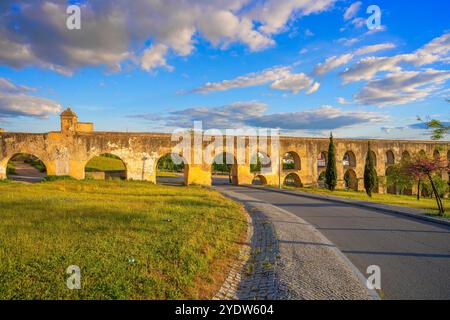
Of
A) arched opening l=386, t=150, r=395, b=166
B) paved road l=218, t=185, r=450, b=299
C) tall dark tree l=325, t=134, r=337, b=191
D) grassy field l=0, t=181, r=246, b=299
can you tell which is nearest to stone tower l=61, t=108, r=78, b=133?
grassy field l=0, t=181, r=246, b=299

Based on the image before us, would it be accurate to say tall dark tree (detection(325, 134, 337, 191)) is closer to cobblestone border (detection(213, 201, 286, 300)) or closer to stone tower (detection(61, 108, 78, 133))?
cobblestone border (detection(213, 201, 286, 300))

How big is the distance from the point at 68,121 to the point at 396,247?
2581 cm

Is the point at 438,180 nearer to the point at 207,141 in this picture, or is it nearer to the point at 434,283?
the point at 207,141

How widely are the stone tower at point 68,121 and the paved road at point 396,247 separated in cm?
2136

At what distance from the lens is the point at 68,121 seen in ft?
82.4

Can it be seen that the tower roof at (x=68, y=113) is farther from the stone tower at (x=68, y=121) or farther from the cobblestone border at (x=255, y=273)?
the cobblestone border at (x=255, y=273)

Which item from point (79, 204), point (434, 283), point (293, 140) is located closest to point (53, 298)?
point (434, 283)

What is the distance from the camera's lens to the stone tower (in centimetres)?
2494

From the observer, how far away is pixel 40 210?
34.5 feet

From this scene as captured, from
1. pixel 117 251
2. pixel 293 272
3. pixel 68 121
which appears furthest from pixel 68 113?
pixel 293 272

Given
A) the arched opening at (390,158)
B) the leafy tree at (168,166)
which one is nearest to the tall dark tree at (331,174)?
the arched opening at (390,158)

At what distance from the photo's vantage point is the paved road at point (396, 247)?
15.6 feet
